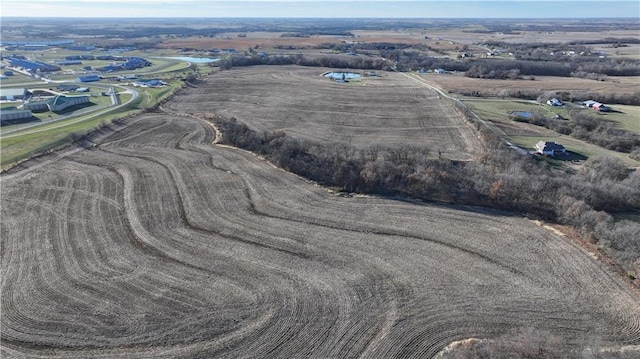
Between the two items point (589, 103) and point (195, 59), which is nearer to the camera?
point (589, 103)

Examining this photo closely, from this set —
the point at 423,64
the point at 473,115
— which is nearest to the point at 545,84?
the point at 423,64

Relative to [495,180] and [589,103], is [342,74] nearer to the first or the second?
[589,103]

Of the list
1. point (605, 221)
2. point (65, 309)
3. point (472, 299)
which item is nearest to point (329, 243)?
point (472, 299)

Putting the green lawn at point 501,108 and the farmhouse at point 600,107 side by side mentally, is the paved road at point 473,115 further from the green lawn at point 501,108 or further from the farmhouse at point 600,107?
the farmhouse at point 600,107

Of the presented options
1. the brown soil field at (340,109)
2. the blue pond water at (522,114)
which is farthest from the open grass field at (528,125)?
the brown soil field at (340,109)

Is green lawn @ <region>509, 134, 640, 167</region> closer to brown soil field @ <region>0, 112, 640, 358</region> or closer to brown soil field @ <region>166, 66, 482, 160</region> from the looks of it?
brown soil field @ <region>166, 66, 482, 160</region>
